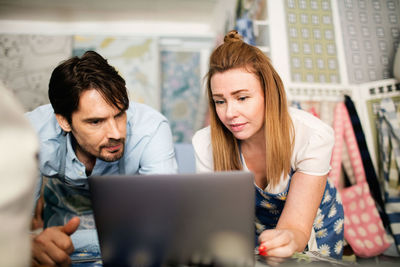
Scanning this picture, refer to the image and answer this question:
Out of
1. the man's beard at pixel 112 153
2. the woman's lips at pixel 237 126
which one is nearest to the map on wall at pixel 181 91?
the man's beard at pixel 112 153

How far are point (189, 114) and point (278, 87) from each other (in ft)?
6.02

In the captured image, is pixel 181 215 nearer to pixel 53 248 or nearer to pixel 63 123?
pixel 53 248

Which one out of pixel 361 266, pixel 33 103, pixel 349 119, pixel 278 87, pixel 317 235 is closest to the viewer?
pixel 361 266

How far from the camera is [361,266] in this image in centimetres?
47

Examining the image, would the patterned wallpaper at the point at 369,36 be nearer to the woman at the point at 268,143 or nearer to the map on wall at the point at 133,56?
the woman at the point at 268,143

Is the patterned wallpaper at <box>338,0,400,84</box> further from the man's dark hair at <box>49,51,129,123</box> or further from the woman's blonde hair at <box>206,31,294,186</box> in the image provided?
the man's dark hair at <box>49,51,129,123</box>

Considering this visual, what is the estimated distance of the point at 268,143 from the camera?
2.94ft

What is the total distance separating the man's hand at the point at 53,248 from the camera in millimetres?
493

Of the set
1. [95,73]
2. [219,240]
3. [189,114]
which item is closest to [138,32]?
[189,114]

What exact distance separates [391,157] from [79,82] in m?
1.38

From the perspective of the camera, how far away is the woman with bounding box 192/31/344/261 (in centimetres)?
80

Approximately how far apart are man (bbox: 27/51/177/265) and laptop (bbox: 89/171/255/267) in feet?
1.32

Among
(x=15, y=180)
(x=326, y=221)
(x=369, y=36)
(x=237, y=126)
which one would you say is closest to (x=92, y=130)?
(x=237, y=126)

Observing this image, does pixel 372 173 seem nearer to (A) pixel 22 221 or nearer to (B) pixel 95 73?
(B) pixel 95 73
